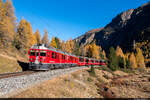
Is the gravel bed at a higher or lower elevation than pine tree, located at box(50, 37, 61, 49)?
lower

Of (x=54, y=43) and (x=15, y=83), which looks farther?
(x=54, y=43)

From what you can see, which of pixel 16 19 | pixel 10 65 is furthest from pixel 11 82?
pixel 16 19

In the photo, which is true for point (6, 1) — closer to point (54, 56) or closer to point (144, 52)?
point (54, 56)

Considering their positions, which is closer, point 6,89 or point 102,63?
point 6,89

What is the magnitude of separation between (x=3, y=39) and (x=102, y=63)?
48008 millimetres

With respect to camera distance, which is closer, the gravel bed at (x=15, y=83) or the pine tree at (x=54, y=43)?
the gravel bed at (x=15, y=83)

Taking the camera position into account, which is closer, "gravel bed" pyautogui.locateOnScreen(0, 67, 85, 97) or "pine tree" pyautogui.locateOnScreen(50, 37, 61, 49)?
"gravel bed" pyautogui.locateOnScreen(0, 67, 85, 97)

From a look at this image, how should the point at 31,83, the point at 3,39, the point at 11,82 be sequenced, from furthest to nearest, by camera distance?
the point at 3,39
the point at 31,83
the point at 11,82

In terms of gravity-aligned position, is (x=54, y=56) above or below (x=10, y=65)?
above

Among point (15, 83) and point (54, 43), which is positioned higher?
point (54, 43)

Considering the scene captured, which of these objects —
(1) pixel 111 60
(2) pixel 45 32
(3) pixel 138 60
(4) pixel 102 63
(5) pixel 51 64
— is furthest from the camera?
(3) pixel 138 60

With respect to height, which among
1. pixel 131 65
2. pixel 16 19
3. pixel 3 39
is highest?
pixel 16 19

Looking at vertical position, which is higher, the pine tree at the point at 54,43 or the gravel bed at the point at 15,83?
the pine tree at the point at 54,43

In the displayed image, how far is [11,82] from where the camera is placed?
1031 cm
